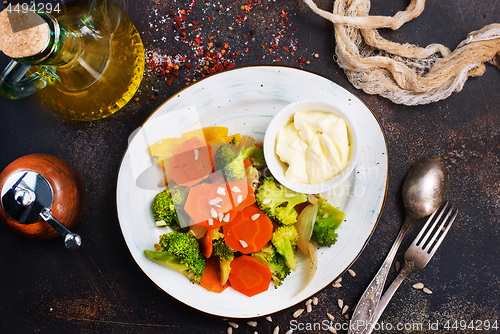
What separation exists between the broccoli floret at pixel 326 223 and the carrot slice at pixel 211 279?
725 millimetres

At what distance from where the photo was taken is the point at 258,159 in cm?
203

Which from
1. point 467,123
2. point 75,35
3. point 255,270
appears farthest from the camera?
point 467,123

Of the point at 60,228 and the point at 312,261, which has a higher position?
the point at 60,228

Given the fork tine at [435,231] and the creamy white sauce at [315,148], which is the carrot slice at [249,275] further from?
the fork tine at [435,231]

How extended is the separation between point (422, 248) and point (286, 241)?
3.78 feet

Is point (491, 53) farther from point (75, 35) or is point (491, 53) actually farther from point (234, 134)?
point (75, 35)

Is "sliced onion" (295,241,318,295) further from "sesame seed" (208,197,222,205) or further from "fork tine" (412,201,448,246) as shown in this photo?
"fork tine" (412,201,448,246)

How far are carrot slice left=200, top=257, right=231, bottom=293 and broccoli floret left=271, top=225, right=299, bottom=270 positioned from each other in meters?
0.46

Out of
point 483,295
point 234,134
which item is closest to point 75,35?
point 234,134

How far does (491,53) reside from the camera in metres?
2.25

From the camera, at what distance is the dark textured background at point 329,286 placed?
2.28m

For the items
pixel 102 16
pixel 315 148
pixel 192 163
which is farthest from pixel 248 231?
pixel 102 16

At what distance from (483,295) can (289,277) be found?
5.36 ft

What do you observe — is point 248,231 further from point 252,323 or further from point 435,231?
Answer: point 435,231
